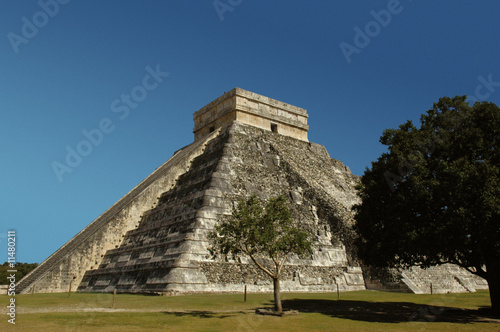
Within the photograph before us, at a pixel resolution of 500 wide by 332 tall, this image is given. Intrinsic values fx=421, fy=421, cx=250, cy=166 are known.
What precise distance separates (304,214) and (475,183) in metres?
10.7

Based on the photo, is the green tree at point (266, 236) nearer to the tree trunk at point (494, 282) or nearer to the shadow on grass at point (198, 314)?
the shadow on grass at point (198, 314)

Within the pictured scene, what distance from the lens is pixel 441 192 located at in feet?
42.3

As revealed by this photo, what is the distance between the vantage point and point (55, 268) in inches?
813

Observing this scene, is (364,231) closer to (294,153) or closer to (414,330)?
(414,330)

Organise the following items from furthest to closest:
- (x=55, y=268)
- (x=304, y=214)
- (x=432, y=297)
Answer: (x=304, y=214) < (x=55, y=268) < (x=432, y=297)

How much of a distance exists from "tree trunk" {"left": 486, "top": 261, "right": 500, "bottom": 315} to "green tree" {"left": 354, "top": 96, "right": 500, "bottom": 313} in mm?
28

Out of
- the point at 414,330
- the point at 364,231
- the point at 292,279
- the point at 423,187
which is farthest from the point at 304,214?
the point at 414,330

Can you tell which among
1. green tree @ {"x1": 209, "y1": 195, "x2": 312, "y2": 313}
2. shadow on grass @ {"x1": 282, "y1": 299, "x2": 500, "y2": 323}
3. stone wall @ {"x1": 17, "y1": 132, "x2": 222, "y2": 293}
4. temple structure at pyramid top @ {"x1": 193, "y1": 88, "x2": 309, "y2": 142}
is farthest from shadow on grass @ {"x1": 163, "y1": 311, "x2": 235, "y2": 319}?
temple structure at pyramid top @ {"x1": 193, "y1": 88, "x2": 309, "y2": 142}

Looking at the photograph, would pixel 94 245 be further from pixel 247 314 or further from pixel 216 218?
pixel 247 314

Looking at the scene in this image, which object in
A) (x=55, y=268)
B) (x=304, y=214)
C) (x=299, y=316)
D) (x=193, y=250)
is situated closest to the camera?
(x=299, y=316)

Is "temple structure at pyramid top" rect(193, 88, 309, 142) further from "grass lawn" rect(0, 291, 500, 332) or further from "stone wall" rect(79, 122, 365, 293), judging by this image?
"grass lawn" rect(0, 291, 500, 332)

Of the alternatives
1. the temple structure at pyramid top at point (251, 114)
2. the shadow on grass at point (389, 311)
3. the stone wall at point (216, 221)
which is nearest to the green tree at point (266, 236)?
the shadow on grass at point (389, 311)

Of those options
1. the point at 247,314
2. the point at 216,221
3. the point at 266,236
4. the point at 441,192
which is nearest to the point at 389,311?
the point at 441,192

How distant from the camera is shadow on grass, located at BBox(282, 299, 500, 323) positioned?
498 inches
